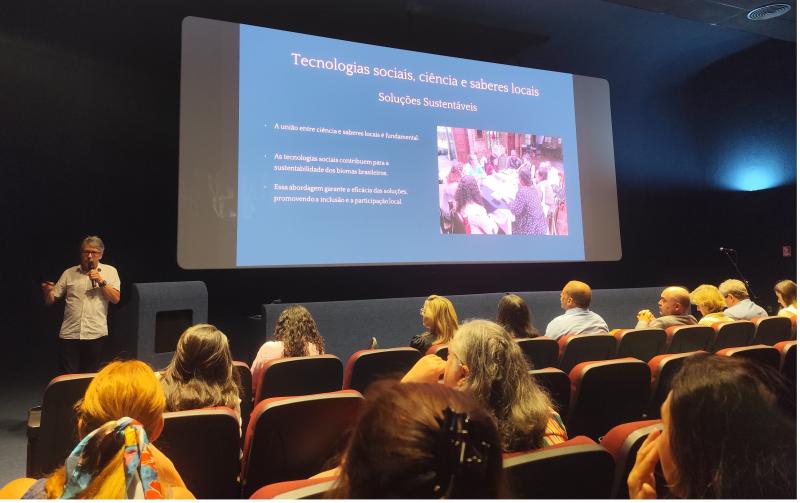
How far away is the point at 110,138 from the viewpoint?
4625 mm

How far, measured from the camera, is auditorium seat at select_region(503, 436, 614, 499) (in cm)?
106

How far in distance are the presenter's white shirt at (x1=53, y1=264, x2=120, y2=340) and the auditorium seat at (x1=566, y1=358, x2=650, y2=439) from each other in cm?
361

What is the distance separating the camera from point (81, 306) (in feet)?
12.9

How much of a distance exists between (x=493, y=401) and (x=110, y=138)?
456 cm

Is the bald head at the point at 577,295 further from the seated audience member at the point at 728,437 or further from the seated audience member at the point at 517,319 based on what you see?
the seated audience member at the point at 728,437

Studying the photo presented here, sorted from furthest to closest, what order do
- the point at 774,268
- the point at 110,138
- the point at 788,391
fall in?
the point at 774,268
the point at 110,138
the point at 788,391

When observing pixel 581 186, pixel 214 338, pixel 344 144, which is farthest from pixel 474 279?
pixel 214 338

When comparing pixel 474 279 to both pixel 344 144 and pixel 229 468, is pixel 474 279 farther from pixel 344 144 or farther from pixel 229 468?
pixel 229 468

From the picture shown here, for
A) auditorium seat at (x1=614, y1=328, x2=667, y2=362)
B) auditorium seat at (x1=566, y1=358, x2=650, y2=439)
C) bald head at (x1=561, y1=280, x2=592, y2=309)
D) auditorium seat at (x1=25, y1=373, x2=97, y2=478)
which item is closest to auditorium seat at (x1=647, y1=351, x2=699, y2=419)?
auditorium seat at (x1=566, y1=358, x2=650, y2=439)

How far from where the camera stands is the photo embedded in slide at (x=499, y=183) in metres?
5.41

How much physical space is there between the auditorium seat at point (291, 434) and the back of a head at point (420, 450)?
847mm

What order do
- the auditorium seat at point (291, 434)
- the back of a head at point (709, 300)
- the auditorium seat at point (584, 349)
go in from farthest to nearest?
1. the back of a head at point (709, 300)
2. the auditorium seat at point (584, 349)
3. the auditorium seat at point (291, 434)

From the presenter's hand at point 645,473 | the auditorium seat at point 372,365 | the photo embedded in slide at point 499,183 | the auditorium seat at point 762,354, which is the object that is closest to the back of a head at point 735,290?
the photo embedded in slide at point 499,183

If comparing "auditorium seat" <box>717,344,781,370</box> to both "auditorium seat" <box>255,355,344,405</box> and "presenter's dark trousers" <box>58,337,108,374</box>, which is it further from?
"presenter's dark trousers" <box>58,337,108,374</box>
